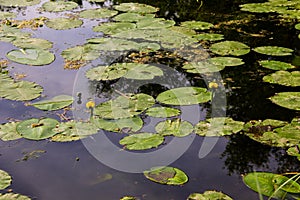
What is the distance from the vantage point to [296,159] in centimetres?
239

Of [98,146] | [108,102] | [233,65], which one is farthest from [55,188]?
[233,65]

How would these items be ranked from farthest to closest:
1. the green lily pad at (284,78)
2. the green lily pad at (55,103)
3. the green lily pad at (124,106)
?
the green lily pad at (284,78) → the green lily pad at (55,103) → the green lily pad at (124,106)

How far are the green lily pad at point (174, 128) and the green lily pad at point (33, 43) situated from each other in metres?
1.94

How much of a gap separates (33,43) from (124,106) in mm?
1724

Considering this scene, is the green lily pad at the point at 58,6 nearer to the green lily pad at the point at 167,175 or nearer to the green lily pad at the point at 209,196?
the green lily pad at the point at 167,175

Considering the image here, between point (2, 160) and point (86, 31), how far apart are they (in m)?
2.53

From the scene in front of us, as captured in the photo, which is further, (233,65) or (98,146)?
(233,65)

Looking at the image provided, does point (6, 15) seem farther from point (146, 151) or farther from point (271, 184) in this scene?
point (271, 184)

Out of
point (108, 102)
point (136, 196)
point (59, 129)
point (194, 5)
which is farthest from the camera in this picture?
point (194, 5)

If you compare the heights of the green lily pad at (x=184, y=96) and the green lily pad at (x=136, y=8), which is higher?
the green lily pad at (x=136, y=8)

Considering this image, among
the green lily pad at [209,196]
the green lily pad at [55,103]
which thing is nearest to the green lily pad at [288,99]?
the green lily pad at [209,196]

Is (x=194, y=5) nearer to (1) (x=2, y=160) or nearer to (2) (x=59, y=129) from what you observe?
(2) (x=59, y=129)

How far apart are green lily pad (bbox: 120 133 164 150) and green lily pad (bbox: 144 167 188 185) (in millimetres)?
209

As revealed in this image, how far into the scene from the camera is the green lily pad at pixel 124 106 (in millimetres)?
2801
